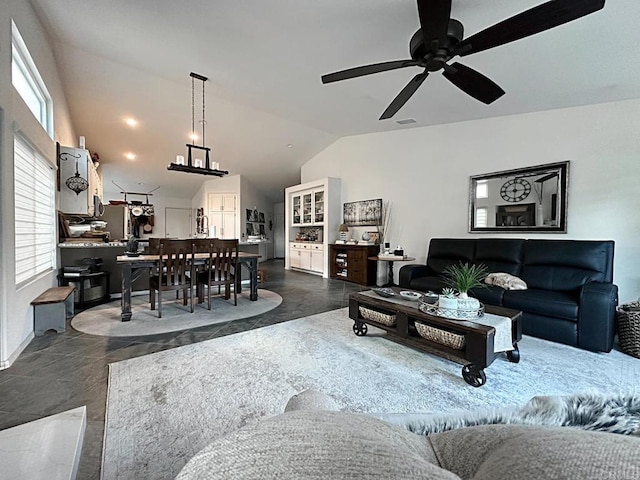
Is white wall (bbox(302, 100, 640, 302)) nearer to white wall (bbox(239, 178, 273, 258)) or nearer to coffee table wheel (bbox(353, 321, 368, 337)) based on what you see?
coffee table wheel (bbox(353, 321, 368, 337))

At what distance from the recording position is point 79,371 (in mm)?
2299

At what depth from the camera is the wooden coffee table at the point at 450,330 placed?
2.10 metres

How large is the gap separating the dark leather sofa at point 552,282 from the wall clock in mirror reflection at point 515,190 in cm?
66

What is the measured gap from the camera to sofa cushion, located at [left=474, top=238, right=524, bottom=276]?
381cm

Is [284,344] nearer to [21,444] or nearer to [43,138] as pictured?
[21,444]

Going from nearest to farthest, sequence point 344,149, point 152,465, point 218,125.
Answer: point 152,465 < point 218,125 < point 344,149

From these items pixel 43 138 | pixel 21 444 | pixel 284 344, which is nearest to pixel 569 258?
pixel 284 344

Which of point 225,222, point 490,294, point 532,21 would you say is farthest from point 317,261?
point 532,21

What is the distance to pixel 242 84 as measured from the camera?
4434mm

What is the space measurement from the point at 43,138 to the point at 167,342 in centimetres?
291

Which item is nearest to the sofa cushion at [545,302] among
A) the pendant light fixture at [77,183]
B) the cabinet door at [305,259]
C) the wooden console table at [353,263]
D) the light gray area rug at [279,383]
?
the light gray area rug at [279,383]

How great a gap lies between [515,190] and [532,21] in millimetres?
2875

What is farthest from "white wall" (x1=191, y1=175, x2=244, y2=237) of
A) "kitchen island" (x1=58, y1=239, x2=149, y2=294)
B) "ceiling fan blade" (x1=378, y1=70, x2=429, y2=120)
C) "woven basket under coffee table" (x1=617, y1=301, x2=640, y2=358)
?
"woven basket under coffee table" (x1=617, y1=301, x2=640, y2=358)

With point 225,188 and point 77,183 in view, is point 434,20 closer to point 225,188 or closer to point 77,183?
point 77,183
